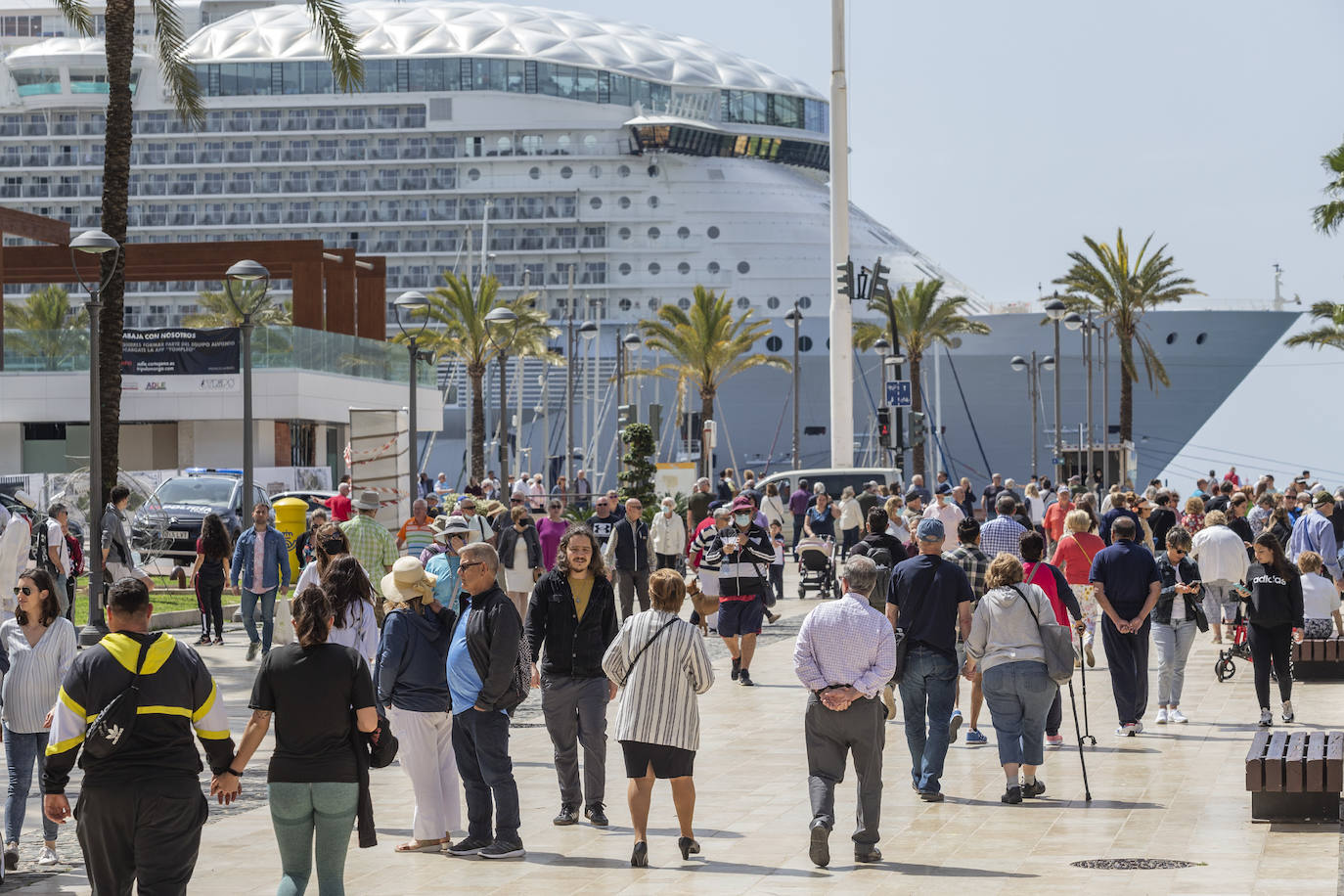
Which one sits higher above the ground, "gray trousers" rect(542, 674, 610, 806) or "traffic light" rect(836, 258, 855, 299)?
"traffic light" rect(836, 258, 855, 299)

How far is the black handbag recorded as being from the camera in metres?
6.19

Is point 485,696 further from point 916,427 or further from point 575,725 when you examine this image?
point 916,427

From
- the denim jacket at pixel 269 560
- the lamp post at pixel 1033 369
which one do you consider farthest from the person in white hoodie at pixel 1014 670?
the lamp post at pixel 1033 369

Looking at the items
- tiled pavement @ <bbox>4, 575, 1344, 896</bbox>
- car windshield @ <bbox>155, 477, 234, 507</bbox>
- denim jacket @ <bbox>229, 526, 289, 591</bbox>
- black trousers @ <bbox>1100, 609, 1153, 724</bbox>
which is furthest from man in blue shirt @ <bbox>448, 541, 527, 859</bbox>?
car windshield @ <bbox>155, 477, 234, 507</bbox>

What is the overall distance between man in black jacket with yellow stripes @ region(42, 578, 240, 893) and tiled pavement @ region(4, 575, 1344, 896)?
1.67 m

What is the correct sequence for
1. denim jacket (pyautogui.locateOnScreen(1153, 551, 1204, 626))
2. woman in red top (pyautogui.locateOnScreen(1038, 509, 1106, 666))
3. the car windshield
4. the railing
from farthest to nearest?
the railing < the car windshield < woman in red top (pyautogui.locateOnScreen(1038, 509, 1106, 666)) < denim jacket (pyautogui.locateOnScreen(1153, 551, 1204, 626))

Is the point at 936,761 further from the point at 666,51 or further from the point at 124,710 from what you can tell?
the point at 666,51

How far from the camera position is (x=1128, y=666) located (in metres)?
12.4

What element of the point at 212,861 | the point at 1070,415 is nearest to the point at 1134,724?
the point at 212,861

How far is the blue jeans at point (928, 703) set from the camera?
1009 centimetres

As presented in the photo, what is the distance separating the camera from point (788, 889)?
25.7 ft

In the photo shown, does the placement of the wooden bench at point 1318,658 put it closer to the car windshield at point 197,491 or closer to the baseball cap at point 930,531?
the baseball cap at point 930,531

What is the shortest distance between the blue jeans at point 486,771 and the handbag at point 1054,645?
301 centimetres

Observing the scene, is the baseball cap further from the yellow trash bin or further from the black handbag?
the yellow trash bin
